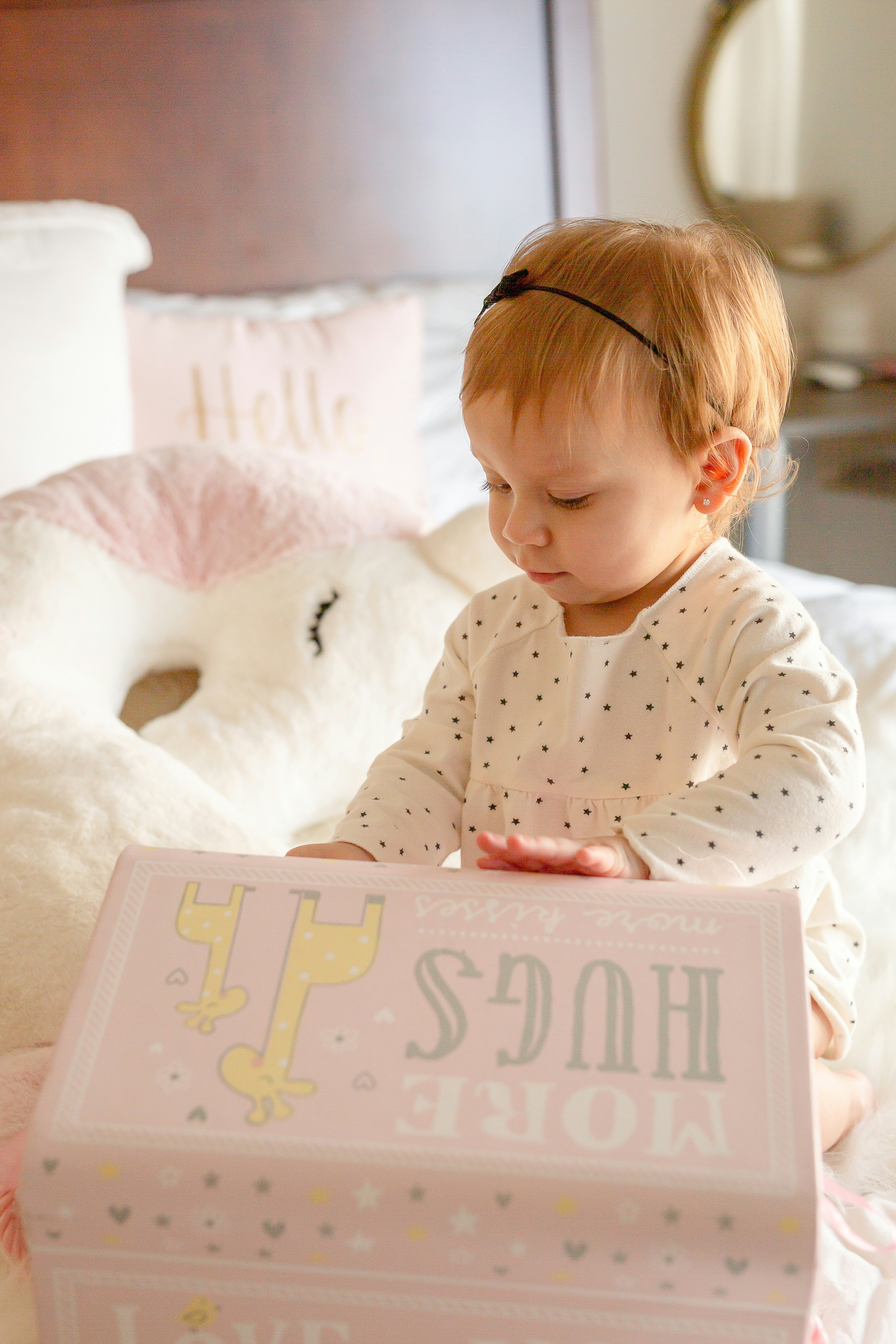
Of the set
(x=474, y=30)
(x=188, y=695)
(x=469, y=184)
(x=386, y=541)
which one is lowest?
(x=188, y=695)

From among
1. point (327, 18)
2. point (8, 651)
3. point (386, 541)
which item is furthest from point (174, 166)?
point (8, 651)

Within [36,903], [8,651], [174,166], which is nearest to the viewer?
[36,903]

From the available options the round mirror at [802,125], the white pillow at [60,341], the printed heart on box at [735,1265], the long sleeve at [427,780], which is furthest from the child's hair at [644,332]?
the round mirror at [802,125]

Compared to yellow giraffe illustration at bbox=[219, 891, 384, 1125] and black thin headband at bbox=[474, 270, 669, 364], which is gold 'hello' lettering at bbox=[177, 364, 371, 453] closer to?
black thin headband at bbox=[474, 270, 669, 364]

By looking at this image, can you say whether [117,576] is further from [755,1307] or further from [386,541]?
[755,1307]

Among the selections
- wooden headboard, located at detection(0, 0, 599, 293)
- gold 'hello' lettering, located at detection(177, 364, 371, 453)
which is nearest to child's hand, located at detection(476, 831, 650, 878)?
gold 'hello' lettering, located at detection(177, 364, 371, 453)

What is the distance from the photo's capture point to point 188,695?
114 cm

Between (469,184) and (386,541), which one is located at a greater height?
(469,184)

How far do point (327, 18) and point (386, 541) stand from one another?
1.01 m

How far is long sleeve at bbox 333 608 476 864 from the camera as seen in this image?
79 centimetres

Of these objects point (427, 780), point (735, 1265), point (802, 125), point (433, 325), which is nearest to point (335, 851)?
point (427, 780)

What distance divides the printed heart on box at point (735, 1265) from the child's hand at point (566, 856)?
0.19 metres

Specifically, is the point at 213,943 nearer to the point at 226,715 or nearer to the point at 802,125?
the point at 226,715

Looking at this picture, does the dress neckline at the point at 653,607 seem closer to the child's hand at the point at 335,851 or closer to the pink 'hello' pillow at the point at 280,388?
the child's hand at the point at 335,851
